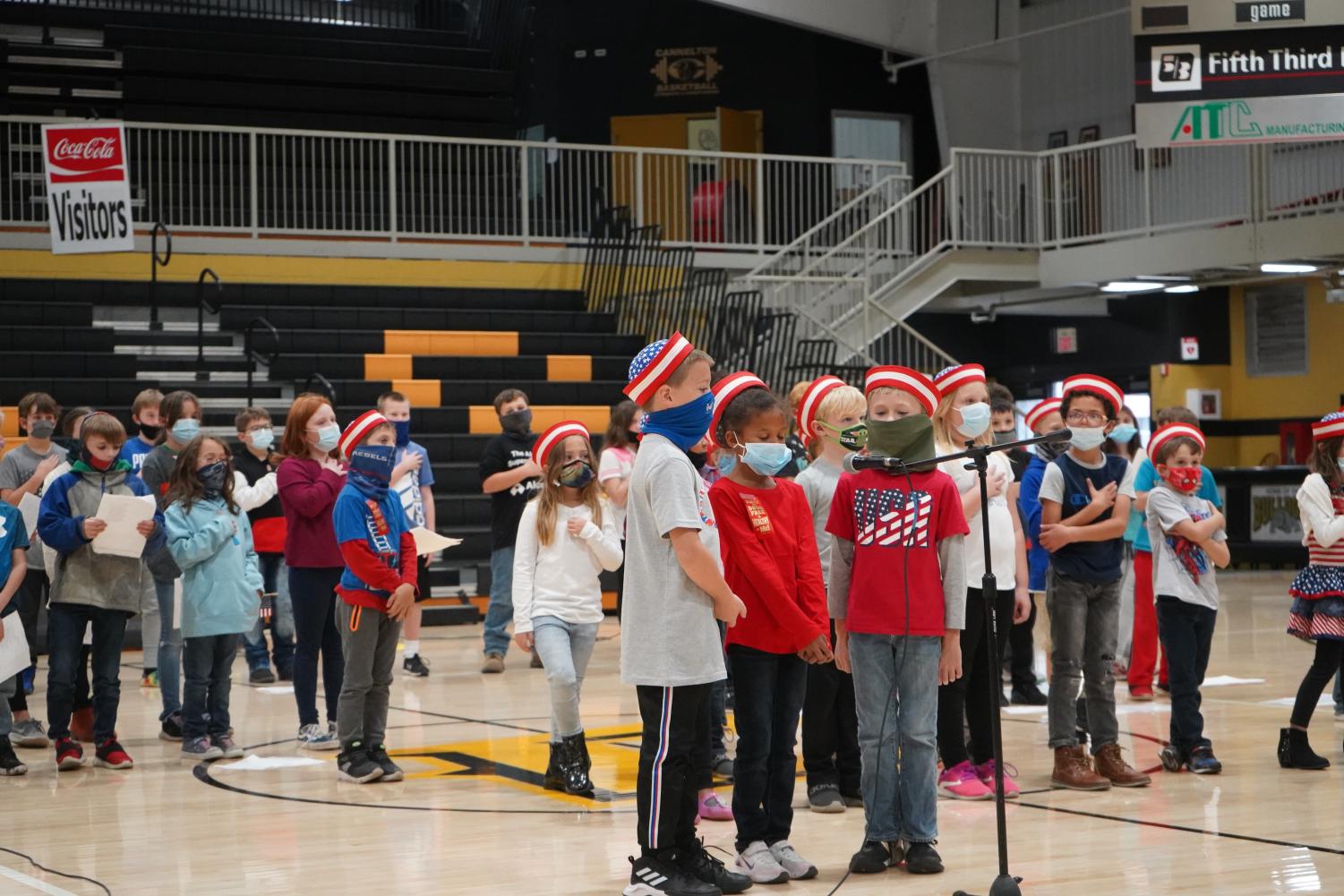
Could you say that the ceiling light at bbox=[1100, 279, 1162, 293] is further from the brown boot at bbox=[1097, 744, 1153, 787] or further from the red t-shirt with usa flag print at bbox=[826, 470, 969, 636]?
the red t-shirt with usa flag print at bbox=[826, 470, 969, 636]

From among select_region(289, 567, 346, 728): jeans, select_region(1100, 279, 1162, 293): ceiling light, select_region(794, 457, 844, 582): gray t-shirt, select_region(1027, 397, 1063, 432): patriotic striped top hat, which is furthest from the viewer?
select_region(1100, 279, 1162, 293): ceiling light

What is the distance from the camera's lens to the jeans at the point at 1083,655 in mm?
6426

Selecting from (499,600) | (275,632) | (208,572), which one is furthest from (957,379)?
(275,632)

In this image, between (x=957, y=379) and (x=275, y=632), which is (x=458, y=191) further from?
(x=957, y=379)

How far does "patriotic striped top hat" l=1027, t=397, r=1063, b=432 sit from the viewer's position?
25.7 feet

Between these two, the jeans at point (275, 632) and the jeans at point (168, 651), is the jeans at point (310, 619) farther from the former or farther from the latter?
the jeans at point (275, 632)

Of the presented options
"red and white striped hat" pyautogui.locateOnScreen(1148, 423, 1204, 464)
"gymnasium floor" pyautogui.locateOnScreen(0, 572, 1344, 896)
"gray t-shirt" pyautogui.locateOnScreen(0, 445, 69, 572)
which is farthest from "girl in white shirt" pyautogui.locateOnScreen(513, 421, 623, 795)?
"gray t-shirt" pyautogui.locateOnScreen(0, 445, 69, 572)

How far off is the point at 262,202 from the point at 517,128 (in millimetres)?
4987

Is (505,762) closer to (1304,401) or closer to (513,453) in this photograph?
(513,453)

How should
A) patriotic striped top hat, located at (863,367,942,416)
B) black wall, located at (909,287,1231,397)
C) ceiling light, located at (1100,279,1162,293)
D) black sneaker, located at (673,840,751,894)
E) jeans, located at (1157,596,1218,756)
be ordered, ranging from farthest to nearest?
black wall, located at (909,287,1231,397)
ceiling light, located at (1100,279,1162,293)
jeans, located at (1157,596,1218,756)
patriotic striped top hat, located at (863,367,942,416)
black sneaker, located at (673,840,751,894)

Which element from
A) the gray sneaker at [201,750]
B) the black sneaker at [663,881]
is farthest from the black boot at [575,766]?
the gray sneaker at [201,750]

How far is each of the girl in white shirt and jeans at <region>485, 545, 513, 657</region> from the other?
398 centimetres

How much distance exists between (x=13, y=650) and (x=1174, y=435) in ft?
16.8

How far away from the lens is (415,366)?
52.2 feet
